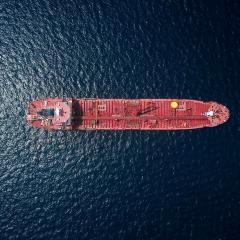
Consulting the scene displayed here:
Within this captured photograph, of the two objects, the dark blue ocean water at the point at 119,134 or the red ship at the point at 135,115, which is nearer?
the dark blue ocean water at the point at 119,134

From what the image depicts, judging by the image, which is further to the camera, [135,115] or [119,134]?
[119,134]

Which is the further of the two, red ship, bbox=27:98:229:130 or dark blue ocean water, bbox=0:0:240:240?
red ship, bbox=27:98:229:130

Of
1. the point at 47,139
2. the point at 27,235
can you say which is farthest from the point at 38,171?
the point at 27,235

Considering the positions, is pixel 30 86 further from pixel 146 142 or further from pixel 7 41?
pixel 146 142

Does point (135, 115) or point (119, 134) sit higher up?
point (135, 115)
